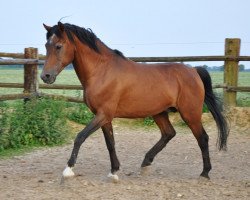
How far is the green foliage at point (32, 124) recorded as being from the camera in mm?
7578

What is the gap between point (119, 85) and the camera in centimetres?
548

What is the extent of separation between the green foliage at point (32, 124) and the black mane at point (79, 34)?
267 cm

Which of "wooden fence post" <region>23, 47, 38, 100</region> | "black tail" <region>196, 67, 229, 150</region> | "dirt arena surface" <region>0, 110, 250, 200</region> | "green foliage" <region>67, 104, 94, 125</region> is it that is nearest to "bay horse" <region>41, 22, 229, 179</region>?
"black tail" <region>196, 67, 229, 150</region>

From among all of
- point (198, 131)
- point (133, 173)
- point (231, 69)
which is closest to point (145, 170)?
point (133, 173)

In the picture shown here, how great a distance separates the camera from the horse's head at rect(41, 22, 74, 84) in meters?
5.14

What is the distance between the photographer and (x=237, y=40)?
10484 millimetres

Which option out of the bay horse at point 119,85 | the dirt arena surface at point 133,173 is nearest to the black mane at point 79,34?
the bay horse at point 119,85

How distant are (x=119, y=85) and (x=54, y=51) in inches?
33.9

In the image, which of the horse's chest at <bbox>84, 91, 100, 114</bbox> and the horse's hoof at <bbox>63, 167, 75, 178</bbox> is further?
the horse's chest at <bbox>84, 91, 100, 114</bbox>

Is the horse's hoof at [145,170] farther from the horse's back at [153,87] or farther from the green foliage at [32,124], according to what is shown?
the green foliage at [32,124]

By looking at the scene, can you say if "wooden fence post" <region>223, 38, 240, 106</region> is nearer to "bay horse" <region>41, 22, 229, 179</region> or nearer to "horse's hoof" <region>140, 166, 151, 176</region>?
"bay horse" <region>41, 22, 229, 179</region>

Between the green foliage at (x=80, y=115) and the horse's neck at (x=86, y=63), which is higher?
the horse's neck at (x=86, y=63)

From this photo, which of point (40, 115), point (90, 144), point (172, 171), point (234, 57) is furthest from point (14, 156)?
point (234, 57)

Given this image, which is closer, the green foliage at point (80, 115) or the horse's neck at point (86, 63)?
the horse's neck at point (86, 63)
